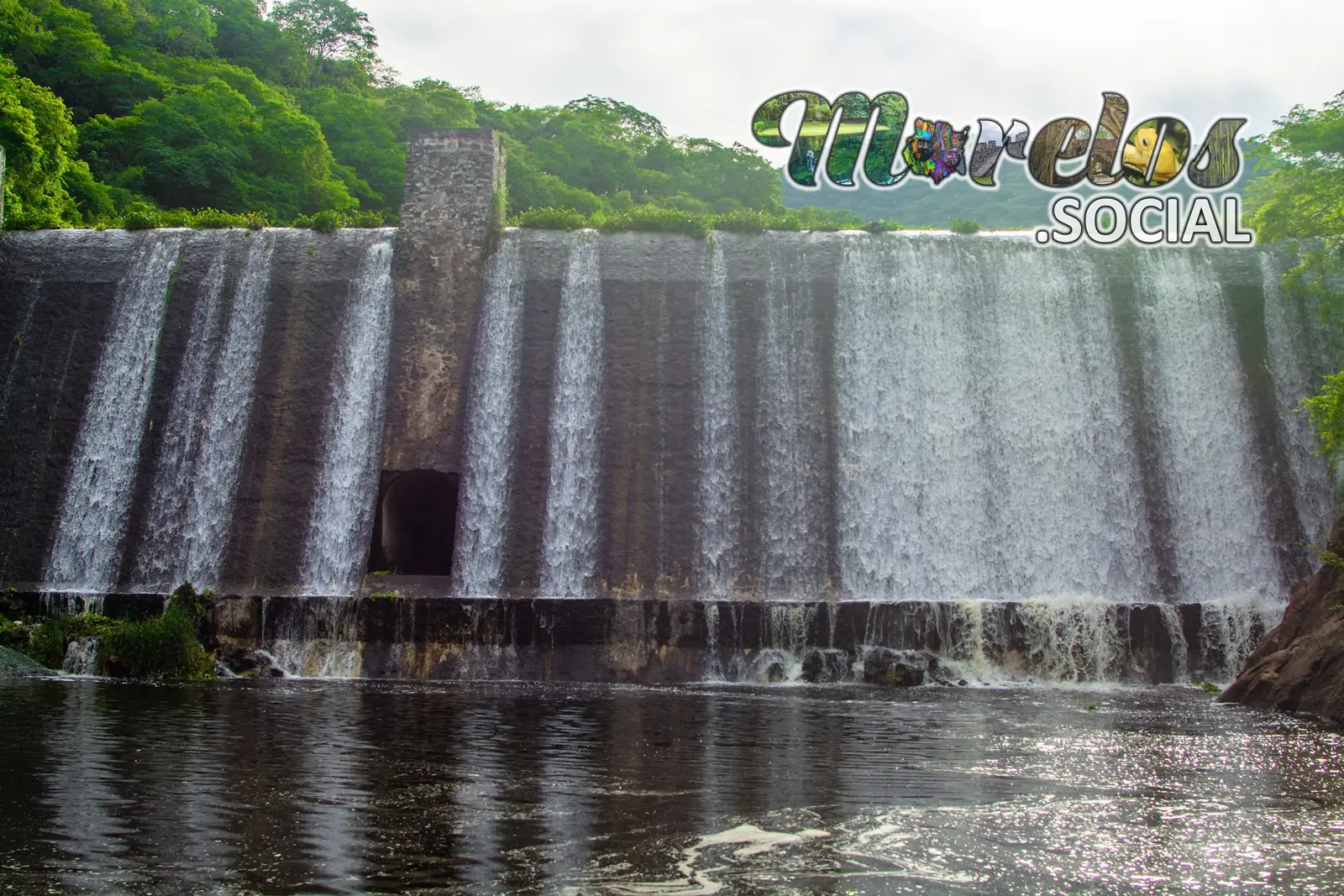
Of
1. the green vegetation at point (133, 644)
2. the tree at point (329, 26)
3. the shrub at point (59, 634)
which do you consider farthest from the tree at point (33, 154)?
the tree at point (329, 26)

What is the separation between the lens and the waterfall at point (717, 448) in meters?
20.8

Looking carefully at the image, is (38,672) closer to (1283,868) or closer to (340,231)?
(340,231)

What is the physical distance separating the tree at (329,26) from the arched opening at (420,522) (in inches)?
1833

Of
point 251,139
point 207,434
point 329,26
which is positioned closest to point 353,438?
point 207,434

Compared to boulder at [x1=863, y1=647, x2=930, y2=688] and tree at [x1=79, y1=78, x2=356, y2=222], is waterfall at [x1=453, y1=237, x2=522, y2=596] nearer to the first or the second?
boulder at [x1=863, y1=647, x2=930, y2=688]

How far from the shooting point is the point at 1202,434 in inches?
865

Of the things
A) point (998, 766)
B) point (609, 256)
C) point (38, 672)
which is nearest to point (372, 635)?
point (38, 672)

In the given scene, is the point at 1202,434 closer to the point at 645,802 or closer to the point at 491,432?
the point at 491,432

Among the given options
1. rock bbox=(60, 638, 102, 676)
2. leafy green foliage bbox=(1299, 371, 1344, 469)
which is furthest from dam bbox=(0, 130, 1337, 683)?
leafy green foliage bbox=(1299, 371, 1344, 469)

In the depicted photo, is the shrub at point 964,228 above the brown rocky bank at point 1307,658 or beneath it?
above

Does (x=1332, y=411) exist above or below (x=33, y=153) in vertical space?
below

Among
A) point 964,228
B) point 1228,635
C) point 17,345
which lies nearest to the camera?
point 1228,635

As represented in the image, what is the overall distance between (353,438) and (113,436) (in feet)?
14.4

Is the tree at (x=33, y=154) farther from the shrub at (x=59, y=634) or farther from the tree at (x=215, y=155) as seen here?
the shrub at (x=59, y=634)
